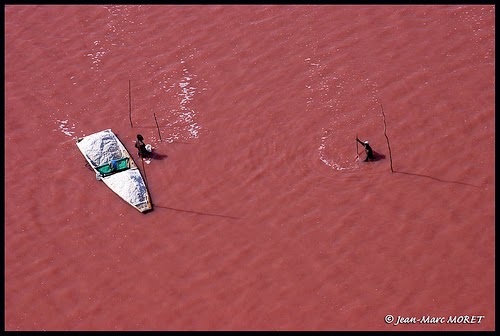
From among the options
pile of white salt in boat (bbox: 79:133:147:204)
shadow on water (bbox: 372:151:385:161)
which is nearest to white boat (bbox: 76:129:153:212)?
pile of white salt in boat (bbox: 79:133:147:204)

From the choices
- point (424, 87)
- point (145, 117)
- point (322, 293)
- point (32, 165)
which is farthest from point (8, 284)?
point (424, 87)

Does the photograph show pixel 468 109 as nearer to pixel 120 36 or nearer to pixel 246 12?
pixel 246 12

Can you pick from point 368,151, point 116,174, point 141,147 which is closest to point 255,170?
point 368,151

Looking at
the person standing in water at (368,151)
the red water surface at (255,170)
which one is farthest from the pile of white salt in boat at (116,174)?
the person standing in water at (368,151)

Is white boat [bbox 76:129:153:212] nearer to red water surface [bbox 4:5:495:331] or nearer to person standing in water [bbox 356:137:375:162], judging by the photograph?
red water surface [bbox 4:5:495:331]

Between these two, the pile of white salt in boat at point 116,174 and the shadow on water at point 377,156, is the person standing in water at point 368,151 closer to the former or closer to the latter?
the shadow on water at point 377,156

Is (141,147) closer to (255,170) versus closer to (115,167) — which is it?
(115,167)
